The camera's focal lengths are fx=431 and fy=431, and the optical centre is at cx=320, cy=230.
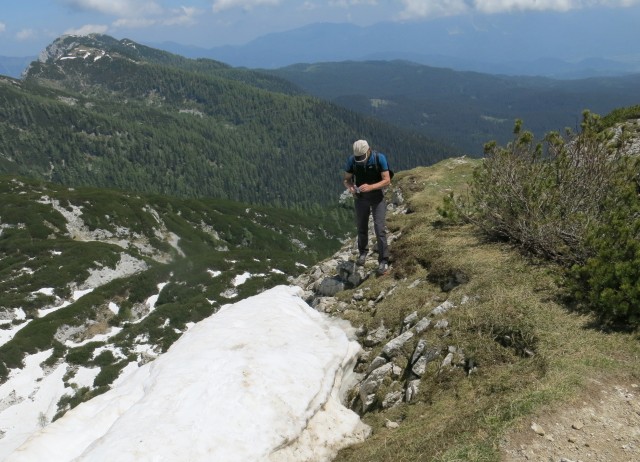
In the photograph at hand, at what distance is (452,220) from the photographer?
15.6 meters

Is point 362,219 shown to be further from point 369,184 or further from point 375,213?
point 369,184

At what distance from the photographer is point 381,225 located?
45.4 ft

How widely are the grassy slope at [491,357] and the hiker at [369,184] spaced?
2107 mm

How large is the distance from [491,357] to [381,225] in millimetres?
6246

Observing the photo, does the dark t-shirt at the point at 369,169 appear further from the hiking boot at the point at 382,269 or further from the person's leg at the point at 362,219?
the hiking boot at the point at 382,269

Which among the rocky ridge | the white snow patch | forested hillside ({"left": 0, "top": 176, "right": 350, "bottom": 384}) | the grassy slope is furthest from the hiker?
forested hillside ({"left": 0, "top": 176, "right": 350, "bottom": 384})

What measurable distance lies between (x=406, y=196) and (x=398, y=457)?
20911mm

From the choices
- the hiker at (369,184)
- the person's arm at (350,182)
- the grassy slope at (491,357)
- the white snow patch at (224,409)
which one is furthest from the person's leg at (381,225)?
the white snow patch at (224,409)

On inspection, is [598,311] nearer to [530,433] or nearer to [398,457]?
[530,433]

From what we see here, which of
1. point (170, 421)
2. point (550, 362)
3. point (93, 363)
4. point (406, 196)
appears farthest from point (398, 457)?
point (93, 363)

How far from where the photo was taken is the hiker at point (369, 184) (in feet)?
41.5

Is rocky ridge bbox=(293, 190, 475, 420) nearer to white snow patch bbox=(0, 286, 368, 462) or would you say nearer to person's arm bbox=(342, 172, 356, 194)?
white snow patch bbox=(0, 286, 368, 462)

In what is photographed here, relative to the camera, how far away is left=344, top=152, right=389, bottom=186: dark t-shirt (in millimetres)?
12711

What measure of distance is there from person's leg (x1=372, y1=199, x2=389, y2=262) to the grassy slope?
1.99 metres
